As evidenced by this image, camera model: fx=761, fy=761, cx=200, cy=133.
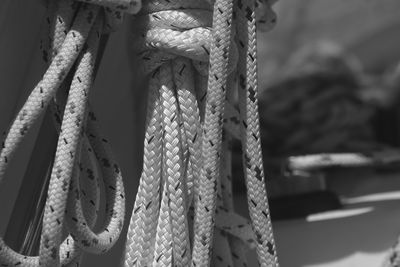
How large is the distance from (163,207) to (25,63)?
0.20 metres

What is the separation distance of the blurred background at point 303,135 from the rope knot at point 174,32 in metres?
0.05

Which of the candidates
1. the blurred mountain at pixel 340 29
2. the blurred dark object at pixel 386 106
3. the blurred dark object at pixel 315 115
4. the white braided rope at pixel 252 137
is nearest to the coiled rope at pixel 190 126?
the white braided rope at pixel 252 137

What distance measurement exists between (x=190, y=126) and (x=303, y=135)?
0.94 metres

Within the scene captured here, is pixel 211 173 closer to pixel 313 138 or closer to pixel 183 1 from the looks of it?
pixel 183 1

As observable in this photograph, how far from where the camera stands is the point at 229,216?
826mm

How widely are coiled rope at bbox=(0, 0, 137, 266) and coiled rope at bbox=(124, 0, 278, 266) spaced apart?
4 cm

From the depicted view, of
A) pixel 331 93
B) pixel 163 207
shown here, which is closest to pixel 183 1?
pixel 163 207

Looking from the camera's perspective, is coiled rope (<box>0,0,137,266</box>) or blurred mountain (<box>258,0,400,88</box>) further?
blurred mountain (<box>258,0,400,88</box>)

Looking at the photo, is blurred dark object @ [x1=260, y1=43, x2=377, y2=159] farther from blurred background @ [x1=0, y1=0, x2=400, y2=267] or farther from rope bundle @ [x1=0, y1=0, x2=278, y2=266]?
rope bundle @ [x1=0, y1=0, x2=278, y2=266]

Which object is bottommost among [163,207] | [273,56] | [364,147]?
[163,207]

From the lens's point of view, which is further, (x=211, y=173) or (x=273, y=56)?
(x=273, y=56)

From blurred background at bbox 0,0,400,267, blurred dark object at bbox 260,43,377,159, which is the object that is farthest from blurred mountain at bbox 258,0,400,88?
blurred dark object at bbox 260,43,377,159

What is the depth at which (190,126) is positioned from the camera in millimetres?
758

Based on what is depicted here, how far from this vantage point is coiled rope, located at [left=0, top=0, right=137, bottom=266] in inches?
26.6
